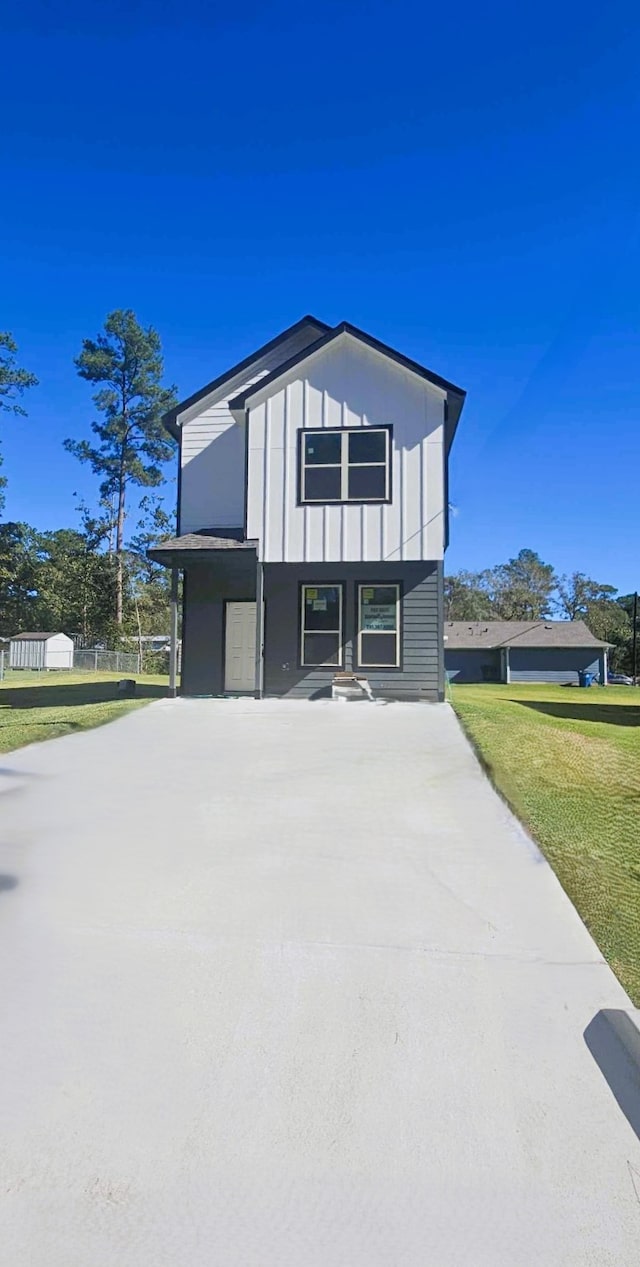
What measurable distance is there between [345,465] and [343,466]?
0.14ft

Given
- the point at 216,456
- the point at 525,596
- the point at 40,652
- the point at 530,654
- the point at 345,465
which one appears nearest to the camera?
the point at 345,465

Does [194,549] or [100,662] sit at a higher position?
[194,549]

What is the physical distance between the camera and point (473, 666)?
44125 millimetres

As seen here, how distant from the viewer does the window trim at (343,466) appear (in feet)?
41.9

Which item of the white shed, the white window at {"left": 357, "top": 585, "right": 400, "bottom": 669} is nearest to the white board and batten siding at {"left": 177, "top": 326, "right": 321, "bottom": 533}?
the white window at {"left": 357, "top": 585, "right": 400, "bottom": 669}

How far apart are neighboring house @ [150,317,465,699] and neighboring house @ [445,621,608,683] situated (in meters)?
29.8

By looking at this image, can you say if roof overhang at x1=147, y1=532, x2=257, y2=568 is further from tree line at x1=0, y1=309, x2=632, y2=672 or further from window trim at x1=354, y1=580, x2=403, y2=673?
tree line at x1=0, y1=309, x2=632, y2=672

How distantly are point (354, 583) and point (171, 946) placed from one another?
10.4m

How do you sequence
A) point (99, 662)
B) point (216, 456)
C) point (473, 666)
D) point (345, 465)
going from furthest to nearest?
point (473, 666) < point (99, 662) < point (216, 456) < point (345, 465)

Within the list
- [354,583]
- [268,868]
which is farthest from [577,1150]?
[354,583]

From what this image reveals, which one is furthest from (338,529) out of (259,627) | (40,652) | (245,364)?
(40,652)

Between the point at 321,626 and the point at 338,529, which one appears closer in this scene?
the point at 338,529

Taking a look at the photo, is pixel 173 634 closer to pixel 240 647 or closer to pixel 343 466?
pixel 240 647

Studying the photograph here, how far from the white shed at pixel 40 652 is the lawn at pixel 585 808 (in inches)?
1305
